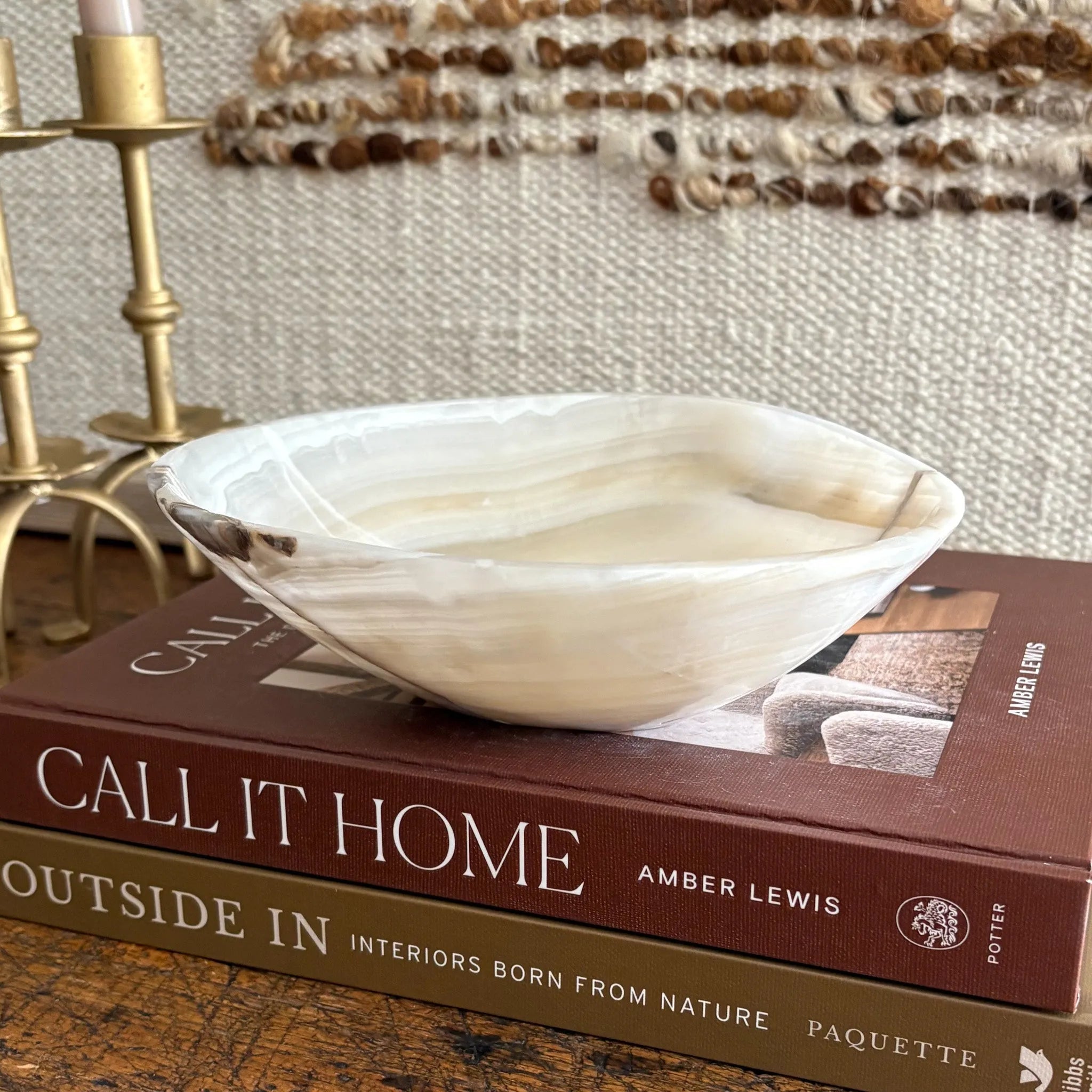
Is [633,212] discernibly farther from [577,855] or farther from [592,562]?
[577,855]

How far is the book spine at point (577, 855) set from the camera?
0.34 metres

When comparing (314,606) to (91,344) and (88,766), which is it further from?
(91,344)

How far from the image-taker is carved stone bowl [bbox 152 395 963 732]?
1.13 feet

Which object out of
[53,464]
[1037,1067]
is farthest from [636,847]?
[53,464]

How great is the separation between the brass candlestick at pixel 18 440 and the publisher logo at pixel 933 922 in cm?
43

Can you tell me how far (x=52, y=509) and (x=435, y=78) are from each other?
1.31ft

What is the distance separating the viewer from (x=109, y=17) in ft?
1.87

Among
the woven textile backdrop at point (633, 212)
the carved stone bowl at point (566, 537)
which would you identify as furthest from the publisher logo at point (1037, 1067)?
the woven textile backdrop at point (633, 212)

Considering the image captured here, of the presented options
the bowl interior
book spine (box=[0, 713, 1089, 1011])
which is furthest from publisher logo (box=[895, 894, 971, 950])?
the bowl interior

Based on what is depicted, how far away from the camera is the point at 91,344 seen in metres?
0.83

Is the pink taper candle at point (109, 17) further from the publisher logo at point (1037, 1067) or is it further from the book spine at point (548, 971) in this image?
the publisher logo at point (1037, 1067)

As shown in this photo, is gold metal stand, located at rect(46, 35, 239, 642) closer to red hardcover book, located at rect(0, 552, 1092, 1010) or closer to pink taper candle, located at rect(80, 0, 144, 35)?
pink taper candle, located at rect(80, 0, 144, 35)

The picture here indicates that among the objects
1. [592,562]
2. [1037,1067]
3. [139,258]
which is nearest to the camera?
[1037,1067]

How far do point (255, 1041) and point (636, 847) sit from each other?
14cm
